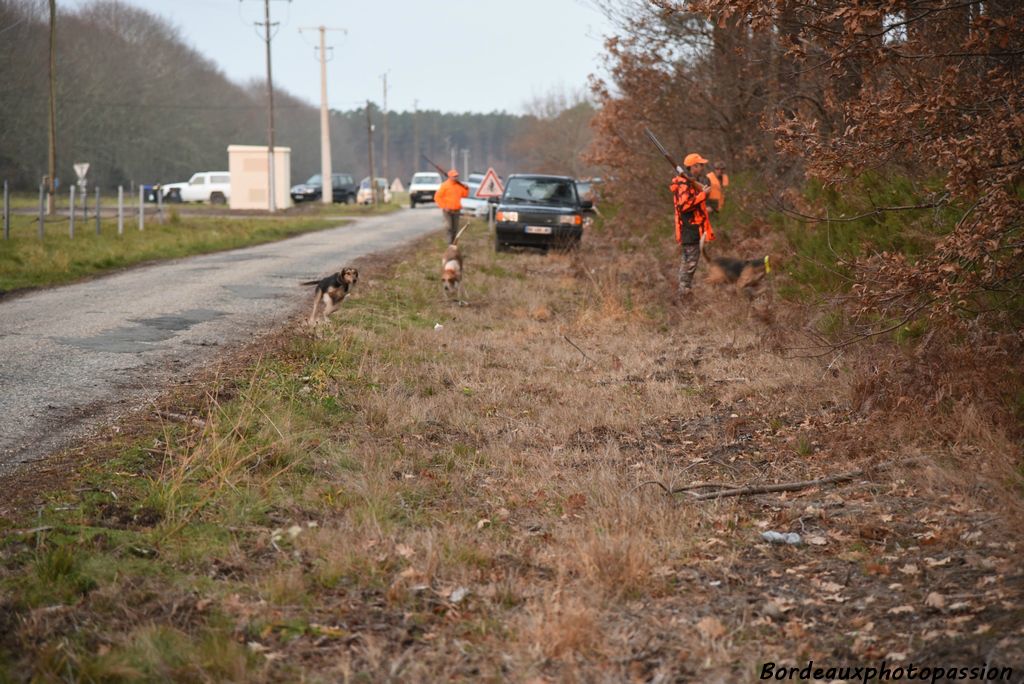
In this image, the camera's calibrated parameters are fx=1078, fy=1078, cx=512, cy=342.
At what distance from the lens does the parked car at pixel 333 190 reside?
59375 millimetres

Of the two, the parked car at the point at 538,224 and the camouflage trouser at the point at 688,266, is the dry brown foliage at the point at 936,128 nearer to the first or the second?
the camouflage trouser at the point at 688,266

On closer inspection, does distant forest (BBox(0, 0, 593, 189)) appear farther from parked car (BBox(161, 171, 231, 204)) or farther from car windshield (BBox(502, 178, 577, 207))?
car windshield (BBox(502, 178, 577, 207))

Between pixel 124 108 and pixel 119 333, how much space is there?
60.7 meters

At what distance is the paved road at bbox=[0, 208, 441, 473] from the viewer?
7.16 m

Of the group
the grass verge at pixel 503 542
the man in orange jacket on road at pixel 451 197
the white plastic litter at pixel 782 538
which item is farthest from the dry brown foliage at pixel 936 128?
the man in orange jacket on road at pixel 451 197

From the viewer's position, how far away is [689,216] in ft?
46.4

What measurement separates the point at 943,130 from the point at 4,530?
6026mm

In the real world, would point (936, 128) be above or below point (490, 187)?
below

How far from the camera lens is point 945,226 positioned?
8828mm

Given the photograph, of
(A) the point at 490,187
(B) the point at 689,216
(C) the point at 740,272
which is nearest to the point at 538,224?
(A) the point at 490,187

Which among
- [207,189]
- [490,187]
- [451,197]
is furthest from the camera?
[207,189]

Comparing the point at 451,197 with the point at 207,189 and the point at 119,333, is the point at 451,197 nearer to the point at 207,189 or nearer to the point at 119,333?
the point at 119,333

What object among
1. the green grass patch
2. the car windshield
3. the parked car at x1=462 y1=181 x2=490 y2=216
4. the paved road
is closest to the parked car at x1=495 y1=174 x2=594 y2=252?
the car windshield

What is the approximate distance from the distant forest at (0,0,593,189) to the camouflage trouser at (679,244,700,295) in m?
29.4
